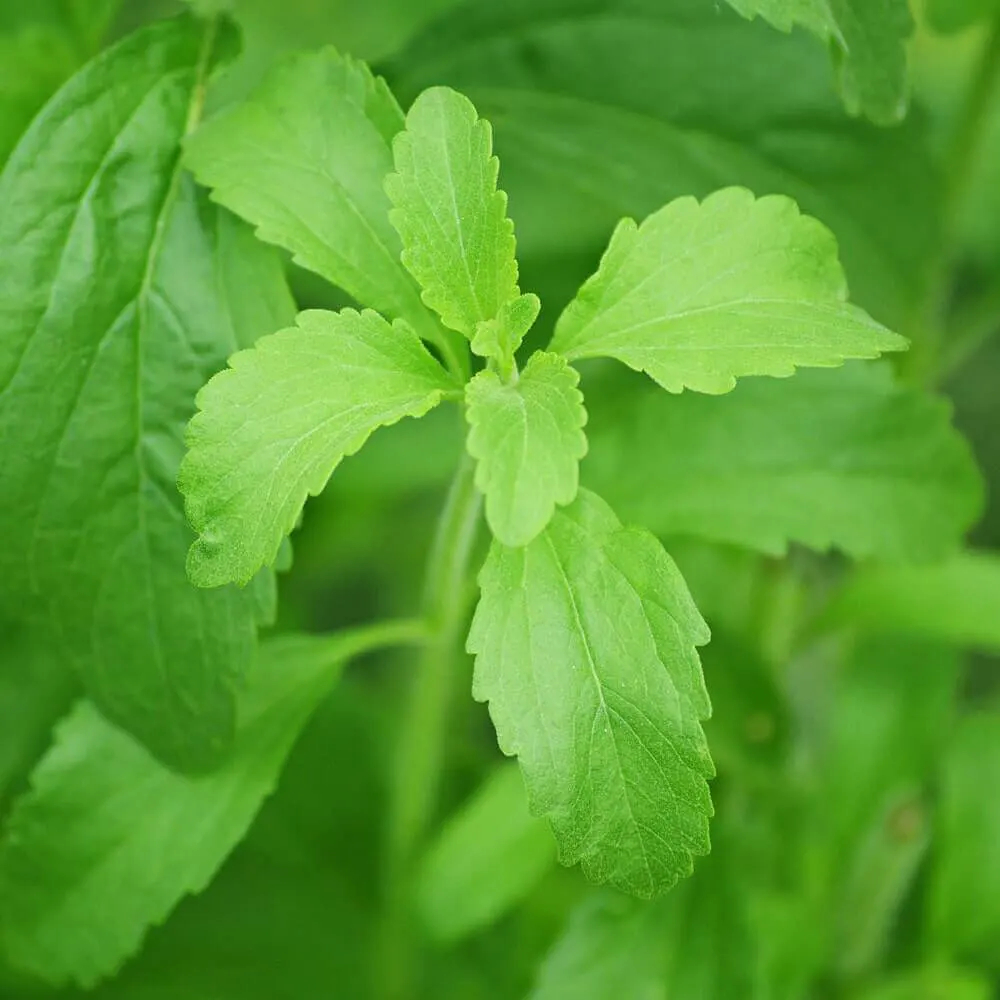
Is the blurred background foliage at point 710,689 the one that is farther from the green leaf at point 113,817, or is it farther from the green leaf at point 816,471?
the green leaf at point 113,817

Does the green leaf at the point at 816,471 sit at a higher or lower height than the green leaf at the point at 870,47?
→ lower

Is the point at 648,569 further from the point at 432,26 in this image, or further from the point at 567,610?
the point at 432,26

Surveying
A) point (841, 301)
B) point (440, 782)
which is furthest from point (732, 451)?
point (440, 782)

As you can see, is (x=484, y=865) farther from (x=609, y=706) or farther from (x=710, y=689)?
(x=609, y=706)

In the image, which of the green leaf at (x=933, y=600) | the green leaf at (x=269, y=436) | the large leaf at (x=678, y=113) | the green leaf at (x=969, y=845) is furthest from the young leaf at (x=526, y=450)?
the green leaf at (x=969, y=845)

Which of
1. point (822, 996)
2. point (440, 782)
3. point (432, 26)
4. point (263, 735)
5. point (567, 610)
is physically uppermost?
point (432, 26)

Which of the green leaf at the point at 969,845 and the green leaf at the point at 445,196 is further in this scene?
the green leaf at the point at 969,845
